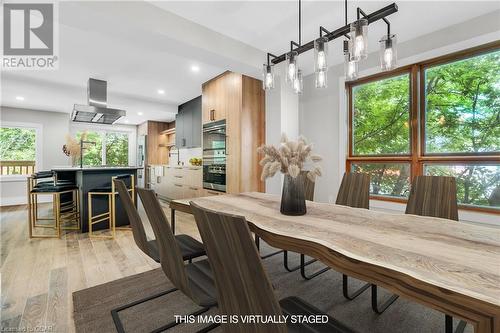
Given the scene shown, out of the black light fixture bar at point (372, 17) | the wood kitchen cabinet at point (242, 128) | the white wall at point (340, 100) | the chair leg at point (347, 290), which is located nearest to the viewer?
the black light fixture bar at point (372, 17)

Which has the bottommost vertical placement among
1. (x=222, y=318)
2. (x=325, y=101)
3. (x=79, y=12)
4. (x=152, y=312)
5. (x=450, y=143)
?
(x=152, y=312)

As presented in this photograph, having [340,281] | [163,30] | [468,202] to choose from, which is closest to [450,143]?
[468,202]

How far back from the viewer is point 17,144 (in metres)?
5.64

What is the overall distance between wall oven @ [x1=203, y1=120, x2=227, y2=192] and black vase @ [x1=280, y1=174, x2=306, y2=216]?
2249 millimetres

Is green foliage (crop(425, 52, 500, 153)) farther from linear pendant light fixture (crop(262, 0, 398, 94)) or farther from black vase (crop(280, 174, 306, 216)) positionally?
black vase (crop(280, 174, 306, 216))

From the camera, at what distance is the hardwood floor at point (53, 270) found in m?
1.53

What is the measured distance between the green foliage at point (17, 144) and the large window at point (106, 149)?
1290mm

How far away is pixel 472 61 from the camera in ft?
8.05

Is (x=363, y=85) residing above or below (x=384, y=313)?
above

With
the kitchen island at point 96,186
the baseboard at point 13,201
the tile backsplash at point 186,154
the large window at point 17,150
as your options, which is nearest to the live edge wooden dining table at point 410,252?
the kitchen island at point 96,186

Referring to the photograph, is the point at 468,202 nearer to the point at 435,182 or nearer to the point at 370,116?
the point at 435,182

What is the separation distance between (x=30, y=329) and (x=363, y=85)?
13.6 feet

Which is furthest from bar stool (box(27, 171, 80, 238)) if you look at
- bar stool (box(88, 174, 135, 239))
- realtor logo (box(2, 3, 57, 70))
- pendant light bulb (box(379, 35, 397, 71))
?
pendant light bulb (box(379, 35, 397, 71))

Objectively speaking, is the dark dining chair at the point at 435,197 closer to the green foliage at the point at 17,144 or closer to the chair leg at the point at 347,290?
the chair leg at the point at 347,290
